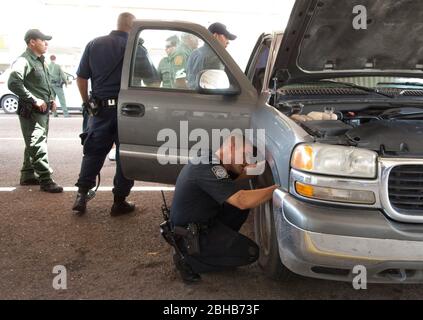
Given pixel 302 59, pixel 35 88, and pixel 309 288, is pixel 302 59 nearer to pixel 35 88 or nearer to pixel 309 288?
pixel 309 288

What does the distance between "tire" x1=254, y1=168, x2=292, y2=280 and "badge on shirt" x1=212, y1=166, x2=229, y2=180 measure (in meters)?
0.29

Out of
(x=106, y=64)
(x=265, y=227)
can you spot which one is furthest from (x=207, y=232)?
(x=106, y=64)

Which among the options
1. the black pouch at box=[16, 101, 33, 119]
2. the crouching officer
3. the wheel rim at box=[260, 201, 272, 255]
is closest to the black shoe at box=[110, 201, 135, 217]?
the crouching officer

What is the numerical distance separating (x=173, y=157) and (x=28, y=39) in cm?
257

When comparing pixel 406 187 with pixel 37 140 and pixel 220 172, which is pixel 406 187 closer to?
pixel 220 172

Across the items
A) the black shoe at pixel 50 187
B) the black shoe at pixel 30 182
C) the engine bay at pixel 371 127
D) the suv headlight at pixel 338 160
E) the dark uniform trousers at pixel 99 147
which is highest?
the engine bay at pixel 371 127

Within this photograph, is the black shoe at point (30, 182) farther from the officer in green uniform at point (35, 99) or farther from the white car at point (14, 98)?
the white car at point (14, 98)

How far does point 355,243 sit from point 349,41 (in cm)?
186

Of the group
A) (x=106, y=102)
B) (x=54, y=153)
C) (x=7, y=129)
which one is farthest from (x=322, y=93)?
(x=7, y=129)

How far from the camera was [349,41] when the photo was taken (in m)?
3.39

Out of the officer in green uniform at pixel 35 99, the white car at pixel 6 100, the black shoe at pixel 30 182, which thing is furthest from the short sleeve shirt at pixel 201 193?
the white car at pixel 6 100

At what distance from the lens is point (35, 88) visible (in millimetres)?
5016

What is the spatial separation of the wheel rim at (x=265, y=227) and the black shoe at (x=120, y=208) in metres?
1.68

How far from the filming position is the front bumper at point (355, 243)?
2.12 m
